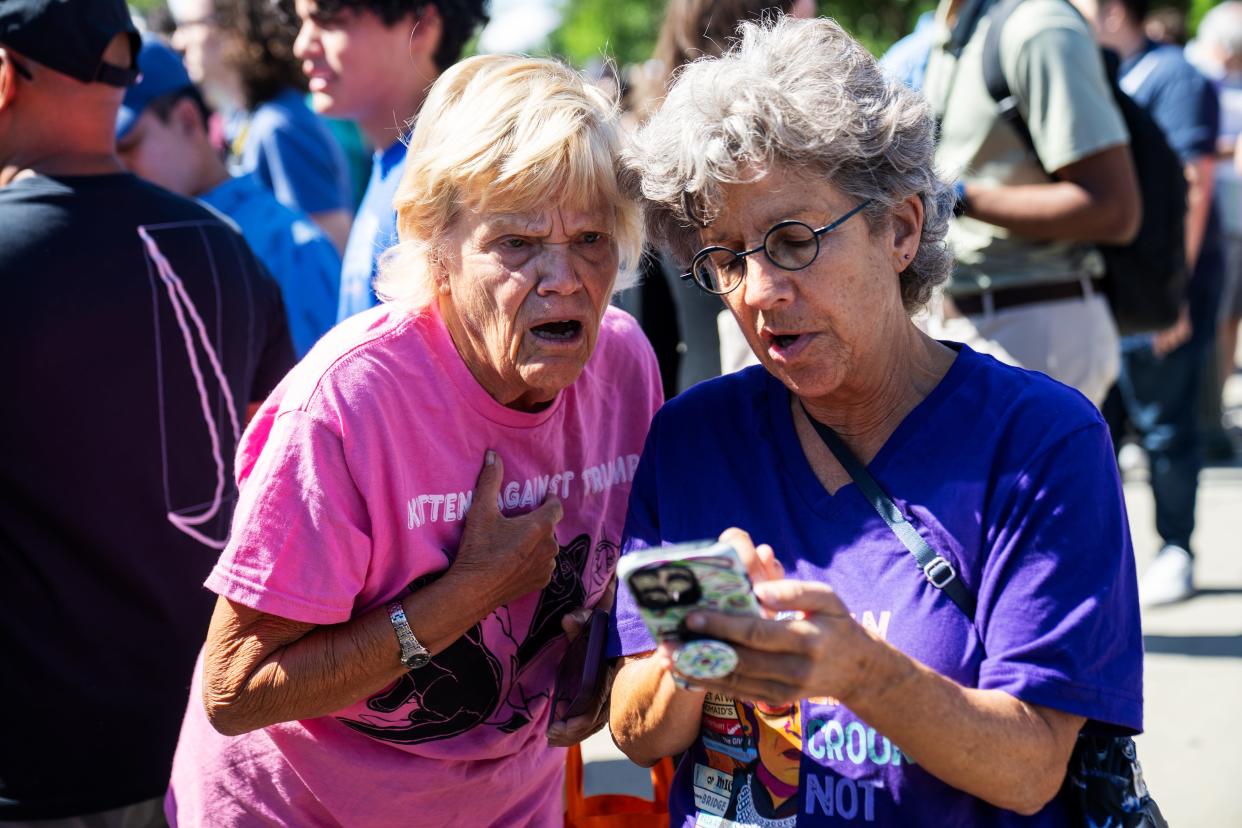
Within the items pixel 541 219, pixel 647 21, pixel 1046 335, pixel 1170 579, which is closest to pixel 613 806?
pixel 541 219

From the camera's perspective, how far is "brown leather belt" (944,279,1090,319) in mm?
3678

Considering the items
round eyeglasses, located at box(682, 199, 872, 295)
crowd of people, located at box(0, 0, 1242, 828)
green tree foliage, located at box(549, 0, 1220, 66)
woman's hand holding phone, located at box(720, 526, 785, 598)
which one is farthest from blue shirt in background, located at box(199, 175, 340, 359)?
green tree foliage, located at box(549, 0, 1220, 66)

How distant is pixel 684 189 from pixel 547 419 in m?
0.50

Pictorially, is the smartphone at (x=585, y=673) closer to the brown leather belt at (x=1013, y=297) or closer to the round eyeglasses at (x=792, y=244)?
the round eyeglasses at (x=792, y=244)

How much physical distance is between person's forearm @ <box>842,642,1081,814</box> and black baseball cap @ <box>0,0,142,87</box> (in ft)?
6.83

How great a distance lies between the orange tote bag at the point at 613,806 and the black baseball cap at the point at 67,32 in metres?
1.73

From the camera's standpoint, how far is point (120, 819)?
264 centimetres

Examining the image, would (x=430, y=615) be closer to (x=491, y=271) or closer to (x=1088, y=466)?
(x=491, y=271)

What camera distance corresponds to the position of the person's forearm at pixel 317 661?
6.59 ft

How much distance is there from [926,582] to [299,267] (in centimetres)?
263

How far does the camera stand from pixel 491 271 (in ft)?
7.10

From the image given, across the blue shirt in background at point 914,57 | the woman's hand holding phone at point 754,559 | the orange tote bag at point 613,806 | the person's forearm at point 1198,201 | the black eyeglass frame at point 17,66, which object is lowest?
the person's forearm at point 1198,201

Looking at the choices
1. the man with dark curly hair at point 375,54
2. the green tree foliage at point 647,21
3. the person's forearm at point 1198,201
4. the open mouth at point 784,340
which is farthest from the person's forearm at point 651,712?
the green tree foliage at point 647,21

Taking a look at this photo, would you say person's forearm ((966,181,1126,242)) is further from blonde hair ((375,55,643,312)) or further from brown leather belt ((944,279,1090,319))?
blonde hair ((375,55,643,312))
